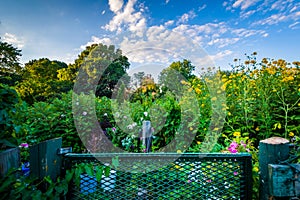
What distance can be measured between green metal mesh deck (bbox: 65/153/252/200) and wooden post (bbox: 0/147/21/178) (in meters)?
0.24

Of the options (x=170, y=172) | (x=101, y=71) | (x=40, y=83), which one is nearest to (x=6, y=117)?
(x=170, y=172)

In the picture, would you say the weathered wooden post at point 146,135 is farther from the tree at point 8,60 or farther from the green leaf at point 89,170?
the tree at point 8,60

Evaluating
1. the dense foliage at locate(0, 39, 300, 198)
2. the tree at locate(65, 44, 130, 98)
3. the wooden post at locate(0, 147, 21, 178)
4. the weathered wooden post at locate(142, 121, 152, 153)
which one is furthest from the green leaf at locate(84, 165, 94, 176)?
the tree at locate(65, 44, 130, 98)

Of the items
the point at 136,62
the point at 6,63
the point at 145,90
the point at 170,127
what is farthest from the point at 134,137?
the point at 6,63

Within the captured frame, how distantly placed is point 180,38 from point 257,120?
160 centimetres

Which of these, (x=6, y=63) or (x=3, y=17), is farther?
(x=6, y=63)

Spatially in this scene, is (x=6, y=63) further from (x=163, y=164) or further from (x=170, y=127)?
(x=163, y=164)

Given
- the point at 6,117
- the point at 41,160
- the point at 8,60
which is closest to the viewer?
the point at 6,117

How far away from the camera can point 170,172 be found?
3.63 ft

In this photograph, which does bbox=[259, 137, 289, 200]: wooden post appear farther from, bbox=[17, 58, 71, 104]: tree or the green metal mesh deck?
bbox=[17, 58, 71, 104]: tree

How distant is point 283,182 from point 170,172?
569 millimetres

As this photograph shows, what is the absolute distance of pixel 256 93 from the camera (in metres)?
2.79

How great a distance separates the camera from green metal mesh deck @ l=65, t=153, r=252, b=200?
3.30 feet

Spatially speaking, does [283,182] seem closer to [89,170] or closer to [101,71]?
[89,170]
